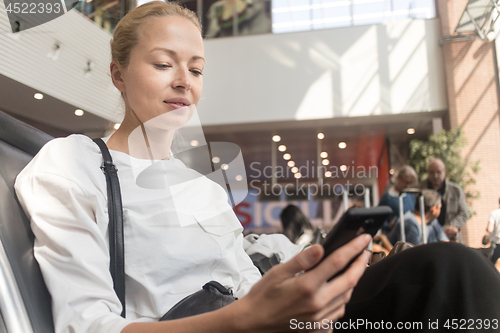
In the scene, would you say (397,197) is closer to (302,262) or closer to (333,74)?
(302,262)

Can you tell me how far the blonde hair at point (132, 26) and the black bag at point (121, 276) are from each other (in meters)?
0.25

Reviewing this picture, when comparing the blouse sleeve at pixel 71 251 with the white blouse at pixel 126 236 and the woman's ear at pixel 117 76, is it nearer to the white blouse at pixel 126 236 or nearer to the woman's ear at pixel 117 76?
the white blouse at pixel 126 236

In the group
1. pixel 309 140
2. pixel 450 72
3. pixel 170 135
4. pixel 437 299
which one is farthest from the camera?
pixel 309 140

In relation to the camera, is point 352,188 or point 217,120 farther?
point 352,188

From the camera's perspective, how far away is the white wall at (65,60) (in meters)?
0.95

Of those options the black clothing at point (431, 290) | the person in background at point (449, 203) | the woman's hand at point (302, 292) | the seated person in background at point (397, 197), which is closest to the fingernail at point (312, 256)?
the woman's hand at point (302, 292)

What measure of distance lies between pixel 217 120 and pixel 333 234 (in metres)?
5.95

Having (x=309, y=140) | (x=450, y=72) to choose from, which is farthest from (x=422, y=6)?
(x=309, y=140)

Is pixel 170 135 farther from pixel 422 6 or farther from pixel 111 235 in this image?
pixel 422 6

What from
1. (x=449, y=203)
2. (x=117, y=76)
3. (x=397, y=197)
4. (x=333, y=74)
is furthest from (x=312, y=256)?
(x=333, y=74)

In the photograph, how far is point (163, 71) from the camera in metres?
0.74

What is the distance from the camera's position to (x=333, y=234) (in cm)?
33

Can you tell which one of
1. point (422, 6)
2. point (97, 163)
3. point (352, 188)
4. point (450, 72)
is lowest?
point (352, 188)

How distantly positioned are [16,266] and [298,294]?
0.42 m
